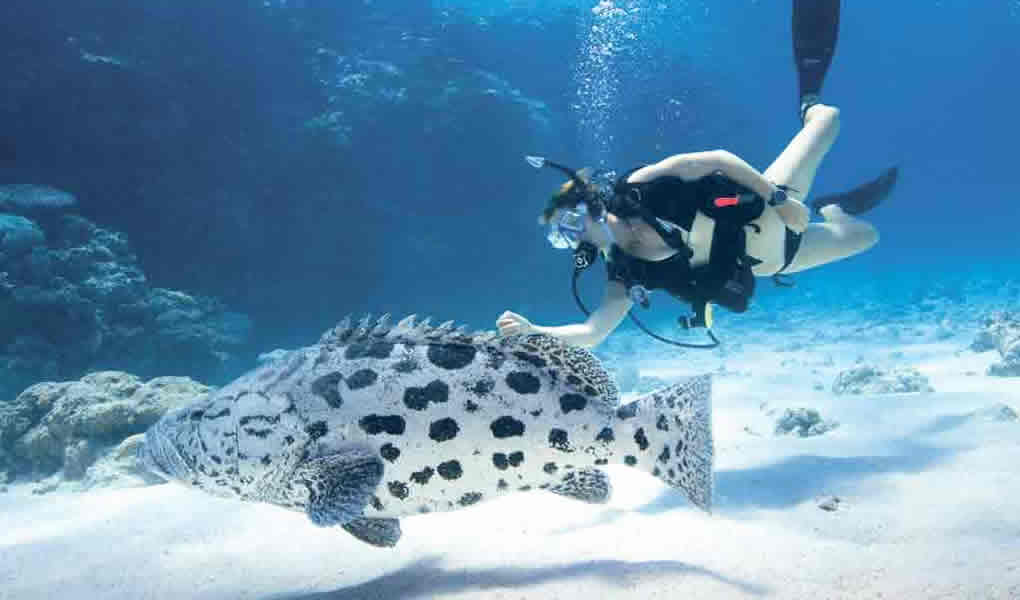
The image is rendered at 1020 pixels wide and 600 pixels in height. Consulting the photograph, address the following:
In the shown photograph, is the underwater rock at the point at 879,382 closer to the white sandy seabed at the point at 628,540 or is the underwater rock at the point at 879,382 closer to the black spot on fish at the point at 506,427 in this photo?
the white sandy seabed at the point at 628,540

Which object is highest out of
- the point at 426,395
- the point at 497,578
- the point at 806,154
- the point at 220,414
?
the point at 806,154

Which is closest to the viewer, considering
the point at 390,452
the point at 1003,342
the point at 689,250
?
the point at 390,452

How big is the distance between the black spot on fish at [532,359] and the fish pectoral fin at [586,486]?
67 centimetres

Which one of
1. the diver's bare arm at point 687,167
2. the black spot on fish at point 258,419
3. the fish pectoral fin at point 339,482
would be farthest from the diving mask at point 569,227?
the black spot on fish at point 258,419

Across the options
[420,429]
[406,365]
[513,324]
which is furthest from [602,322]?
[420,429]

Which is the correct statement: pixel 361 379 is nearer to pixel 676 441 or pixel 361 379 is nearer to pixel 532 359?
pixel 532 359

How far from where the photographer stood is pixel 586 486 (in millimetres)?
3350

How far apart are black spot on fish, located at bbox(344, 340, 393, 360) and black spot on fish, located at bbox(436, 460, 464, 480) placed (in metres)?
0.67

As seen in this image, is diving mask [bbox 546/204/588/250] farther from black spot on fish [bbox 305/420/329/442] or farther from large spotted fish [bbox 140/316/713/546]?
black spot on fish [bbox 305/420/329/442]

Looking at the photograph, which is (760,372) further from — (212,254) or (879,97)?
(879,97)

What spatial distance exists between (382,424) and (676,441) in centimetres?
162

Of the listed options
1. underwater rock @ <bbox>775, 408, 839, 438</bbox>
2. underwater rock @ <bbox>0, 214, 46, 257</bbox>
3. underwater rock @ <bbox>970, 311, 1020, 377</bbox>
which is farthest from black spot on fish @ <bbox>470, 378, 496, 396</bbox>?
underwater rock @ <bbox>0, 214, 46, 257</bbox>

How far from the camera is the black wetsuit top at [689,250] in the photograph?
508cm

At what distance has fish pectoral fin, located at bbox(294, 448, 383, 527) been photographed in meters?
2.72
